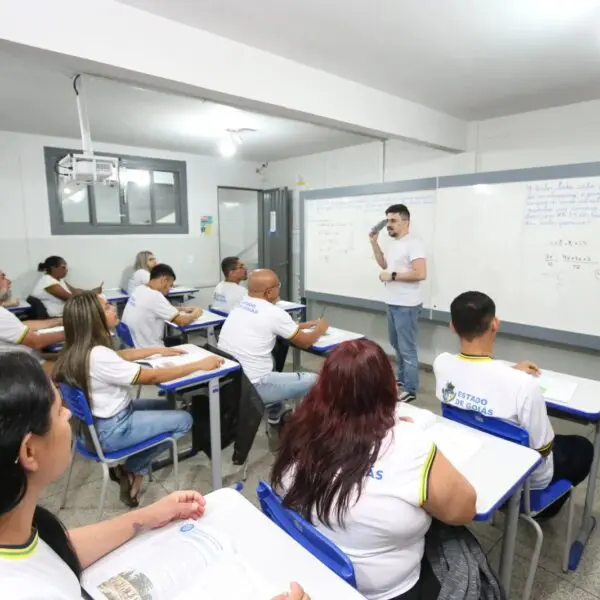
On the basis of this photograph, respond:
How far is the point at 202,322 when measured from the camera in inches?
139

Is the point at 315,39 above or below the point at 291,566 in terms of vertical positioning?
above

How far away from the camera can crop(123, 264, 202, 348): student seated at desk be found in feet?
10.6

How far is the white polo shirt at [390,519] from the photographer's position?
98 cm

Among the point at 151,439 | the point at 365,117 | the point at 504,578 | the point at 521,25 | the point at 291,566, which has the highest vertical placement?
the point at 521,25

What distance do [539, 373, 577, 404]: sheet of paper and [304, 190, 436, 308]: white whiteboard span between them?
7.08 ft

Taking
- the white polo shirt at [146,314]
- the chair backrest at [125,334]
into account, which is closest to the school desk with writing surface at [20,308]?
the chair backrest at [125,334]

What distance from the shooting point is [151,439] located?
6.91 ft

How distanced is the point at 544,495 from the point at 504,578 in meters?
0.36

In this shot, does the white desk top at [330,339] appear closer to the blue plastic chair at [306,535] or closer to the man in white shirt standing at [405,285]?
the man in white shirt standing at [405,285]

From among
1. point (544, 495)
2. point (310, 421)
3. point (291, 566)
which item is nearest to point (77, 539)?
point (291, 566)

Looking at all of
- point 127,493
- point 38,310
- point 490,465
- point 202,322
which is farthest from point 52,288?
point 490,465

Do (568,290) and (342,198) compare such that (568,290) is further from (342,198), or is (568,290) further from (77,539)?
(77,539)

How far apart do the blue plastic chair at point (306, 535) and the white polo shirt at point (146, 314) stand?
2.32 metres

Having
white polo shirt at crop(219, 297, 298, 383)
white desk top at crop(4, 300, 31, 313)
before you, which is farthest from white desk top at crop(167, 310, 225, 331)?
white desk top at crop(4, 300, 31, 313)
